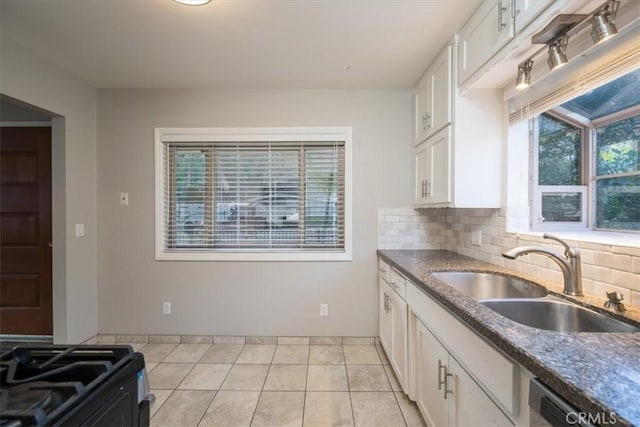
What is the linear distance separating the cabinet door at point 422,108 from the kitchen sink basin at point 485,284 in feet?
3.93

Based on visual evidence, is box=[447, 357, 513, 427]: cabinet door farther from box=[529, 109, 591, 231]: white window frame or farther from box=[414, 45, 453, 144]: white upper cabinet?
box=[414, 45, 453, 144]: white upper cabinet

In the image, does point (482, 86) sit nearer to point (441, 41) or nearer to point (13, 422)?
point (441, 41)

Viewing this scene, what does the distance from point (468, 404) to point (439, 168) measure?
1.58 metres

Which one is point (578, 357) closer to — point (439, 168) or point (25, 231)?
point (439, 168)

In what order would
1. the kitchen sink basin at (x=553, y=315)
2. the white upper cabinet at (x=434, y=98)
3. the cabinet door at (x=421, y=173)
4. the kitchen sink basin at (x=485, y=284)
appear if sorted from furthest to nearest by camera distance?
the cabinet door at (x=421, y=173) → the white upper cabinet at (x=434, y=98) → the kitchen sink basin at (x=485, y=284) → the kitchen sink basin at (x=553, y=315)

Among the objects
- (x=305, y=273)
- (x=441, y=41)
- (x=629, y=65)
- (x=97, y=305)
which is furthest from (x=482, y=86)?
(x=97, y=305)

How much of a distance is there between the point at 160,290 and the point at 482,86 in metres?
3.18

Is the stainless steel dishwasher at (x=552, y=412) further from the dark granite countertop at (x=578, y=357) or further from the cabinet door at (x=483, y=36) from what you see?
the cabinet door at (x=483, y=36)

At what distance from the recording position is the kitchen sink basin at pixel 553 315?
1183 mm

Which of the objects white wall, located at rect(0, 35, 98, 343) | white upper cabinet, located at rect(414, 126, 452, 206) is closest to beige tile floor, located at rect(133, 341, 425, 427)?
white wall, located at rect(0, 35, 98, 343)

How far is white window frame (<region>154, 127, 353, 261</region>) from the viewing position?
2896mm

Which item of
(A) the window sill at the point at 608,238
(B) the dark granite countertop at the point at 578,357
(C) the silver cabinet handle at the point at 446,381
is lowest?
(C) the silver cabinet handle at the point at 446,381

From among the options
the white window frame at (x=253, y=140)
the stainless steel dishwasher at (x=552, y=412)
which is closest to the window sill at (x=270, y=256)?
the white window frame at (x=253, y=140)

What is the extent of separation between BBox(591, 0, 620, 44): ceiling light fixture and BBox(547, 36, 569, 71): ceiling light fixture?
6.3 inches
